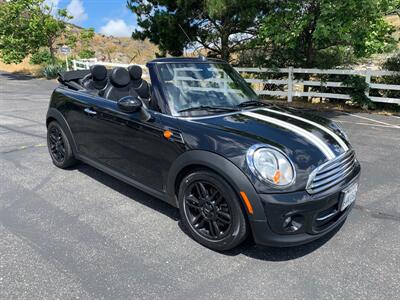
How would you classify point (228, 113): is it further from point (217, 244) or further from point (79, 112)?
point (79, 112)

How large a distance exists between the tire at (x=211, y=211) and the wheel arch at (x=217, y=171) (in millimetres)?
61

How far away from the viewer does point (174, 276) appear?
2619 mm

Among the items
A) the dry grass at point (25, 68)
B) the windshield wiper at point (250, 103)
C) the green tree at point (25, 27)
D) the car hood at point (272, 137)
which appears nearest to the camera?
A: the car hood at point (272, 137)

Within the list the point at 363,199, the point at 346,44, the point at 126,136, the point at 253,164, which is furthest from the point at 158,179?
the point at 346,44

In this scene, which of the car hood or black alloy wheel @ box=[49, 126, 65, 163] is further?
black alloy wheel @ box=[49, 126, 65, 163]

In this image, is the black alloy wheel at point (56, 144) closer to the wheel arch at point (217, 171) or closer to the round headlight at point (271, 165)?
the wheel arch at point (217, 171)

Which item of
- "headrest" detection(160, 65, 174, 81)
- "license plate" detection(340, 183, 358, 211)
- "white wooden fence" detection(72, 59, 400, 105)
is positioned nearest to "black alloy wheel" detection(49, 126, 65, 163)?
"headrest" detection(160, 65, 174, 81)

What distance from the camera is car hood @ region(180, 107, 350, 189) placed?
8.82 ft

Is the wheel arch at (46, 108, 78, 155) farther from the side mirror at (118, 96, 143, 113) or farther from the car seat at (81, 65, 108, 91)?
the side mirror at (118, 96, 143, 113)

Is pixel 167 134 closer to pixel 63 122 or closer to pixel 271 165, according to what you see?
pixel 271 165

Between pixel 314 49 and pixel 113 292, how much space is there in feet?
37.0

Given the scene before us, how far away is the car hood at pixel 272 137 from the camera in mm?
2689

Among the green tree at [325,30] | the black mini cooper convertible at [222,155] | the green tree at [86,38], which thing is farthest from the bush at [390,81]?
the green tree at [86,38]

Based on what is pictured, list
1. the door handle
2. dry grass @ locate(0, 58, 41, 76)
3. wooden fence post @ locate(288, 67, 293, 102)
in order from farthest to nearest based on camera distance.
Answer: dry grass @ locate(0, 58, 41, 76) < wooden fence post @ locate(288, 67, 293, 102) < the door handle
